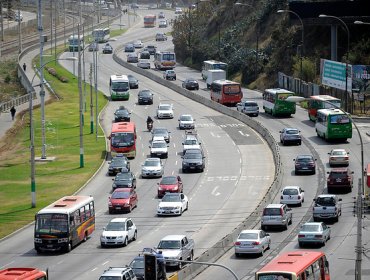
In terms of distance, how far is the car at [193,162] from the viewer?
89.0 meters

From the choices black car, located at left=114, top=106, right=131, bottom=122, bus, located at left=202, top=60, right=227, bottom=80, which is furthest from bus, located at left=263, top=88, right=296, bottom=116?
bus, located at left=202, top=60, right=227, bottom=80

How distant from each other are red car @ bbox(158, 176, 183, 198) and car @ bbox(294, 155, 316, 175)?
9.63 metres

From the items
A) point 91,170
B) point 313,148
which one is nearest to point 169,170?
point 91,170

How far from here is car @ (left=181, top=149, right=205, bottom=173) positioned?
89000mm

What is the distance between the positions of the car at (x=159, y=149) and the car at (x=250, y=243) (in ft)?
116

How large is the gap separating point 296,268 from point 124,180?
3816 cm

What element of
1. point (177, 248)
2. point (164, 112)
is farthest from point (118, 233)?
point (164, 112)

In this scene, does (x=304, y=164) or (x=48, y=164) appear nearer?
(x=304, y=164)

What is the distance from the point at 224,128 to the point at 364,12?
99.5 ft

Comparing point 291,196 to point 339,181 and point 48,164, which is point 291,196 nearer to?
point 339,181

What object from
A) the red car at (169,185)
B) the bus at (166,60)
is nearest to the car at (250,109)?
the red car at (169,185)

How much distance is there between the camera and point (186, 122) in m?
111

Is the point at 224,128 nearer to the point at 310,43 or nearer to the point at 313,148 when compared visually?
the point at 313,148

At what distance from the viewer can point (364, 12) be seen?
132 meters
